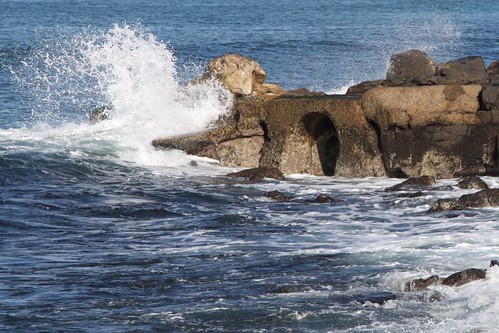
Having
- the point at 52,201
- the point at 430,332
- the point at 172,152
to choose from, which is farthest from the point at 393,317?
the point at 172,152

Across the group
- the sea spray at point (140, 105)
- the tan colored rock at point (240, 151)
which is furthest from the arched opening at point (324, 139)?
the sea spray at point (140, 105)

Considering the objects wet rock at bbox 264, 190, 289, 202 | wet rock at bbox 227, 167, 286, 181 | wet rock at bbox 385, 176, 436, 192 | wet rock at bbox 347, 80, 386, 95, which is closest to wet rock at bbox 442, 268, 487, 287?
wet rock at bbox 264, 190, 289, 202

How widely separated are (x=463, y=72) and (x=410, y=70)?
1.13 m

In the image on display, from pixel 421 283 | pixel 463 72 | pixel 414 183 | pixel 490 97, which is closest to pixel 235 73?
pixel 463 72

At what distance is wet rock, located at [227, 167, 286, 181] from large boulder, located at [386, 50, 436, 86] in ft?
9.07

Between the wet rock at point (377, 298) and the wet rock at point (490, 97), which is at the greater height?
the wet rock at point (490, 97)

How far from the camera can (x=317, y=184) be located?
67.2ft

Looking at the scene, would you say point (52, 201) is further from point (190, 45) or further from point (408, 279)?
point (190, 45)

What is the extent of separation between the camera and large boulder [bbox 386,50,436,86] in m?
21.2

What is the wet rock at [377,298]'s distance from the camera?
1259 centimetres

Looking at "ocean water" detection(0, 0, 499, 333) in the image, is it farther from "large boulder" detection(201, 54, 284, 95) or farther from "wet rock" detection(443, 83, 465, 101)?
"wet rock" detection(443, 83, 465, 101)

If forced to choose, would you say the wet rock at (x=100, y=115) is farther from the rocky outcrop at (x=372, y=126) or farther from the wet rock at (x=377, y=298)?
the wet rock at (x=377, y=298)

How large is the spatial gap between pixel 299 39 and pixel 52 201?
94.2ft

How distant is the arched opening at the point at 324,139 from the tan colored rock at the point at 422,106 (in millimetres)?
1363
